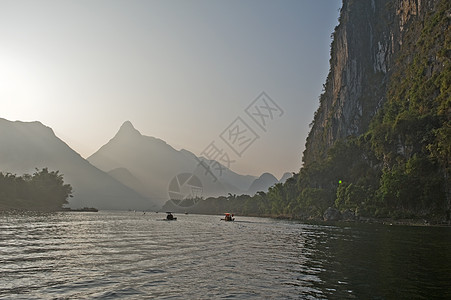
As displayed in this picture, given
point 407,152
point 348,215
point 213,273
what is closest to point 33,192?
point 348,215

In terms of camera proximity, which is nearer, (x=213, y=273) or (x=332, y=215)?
(x=213, y=273)

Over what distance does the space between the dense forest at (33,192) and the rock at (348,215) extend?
129676mm

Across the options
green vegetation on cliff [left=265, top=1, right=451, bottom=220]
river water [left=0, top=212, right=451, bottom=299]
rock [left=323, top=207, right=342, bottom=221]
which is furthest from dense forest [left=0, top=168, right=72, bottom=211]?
river water [left=0, top=212, right=451, bottom=299]

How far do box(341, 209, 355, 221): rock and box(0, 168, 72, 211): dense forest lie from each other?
12968cm

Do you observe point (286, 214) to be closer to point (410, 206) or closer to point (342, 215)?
point (342, 215)

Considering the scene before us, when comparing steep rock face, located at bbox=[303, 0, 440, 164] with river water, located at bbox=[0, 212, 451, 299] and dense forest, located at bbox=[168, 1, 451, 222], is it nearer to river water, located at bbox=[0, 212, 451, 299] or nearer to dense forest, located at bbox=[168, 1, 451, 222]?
dense forest, located at bbox=[168, 1, 451, 222]

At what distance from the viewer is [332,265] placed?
23.6 meters

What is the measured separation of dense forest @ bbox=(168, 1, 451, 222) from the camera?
9150 cm

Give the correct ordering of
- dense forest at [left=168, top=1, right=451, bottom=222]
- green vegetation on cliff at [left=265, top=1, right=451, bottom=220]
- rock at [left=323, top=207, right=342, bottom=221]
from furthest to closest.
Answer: rock at [left=323, top=207, right=342, bottom=221], green vegetation on cliff at [left=265, top=1, right=451, bottom=220], dense forest at [left=168, top=1, right=451, bottom=222]

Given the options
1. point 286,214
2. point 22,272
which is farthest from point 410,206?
point 22,272

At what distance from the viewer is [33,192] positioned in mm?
172625

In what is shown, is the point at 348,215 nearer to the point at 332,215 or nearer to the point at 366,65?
the point at 332,215

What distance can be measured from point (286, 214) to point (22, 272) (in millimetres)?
162067

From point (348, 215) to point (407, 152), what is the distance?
29034 millimetres
